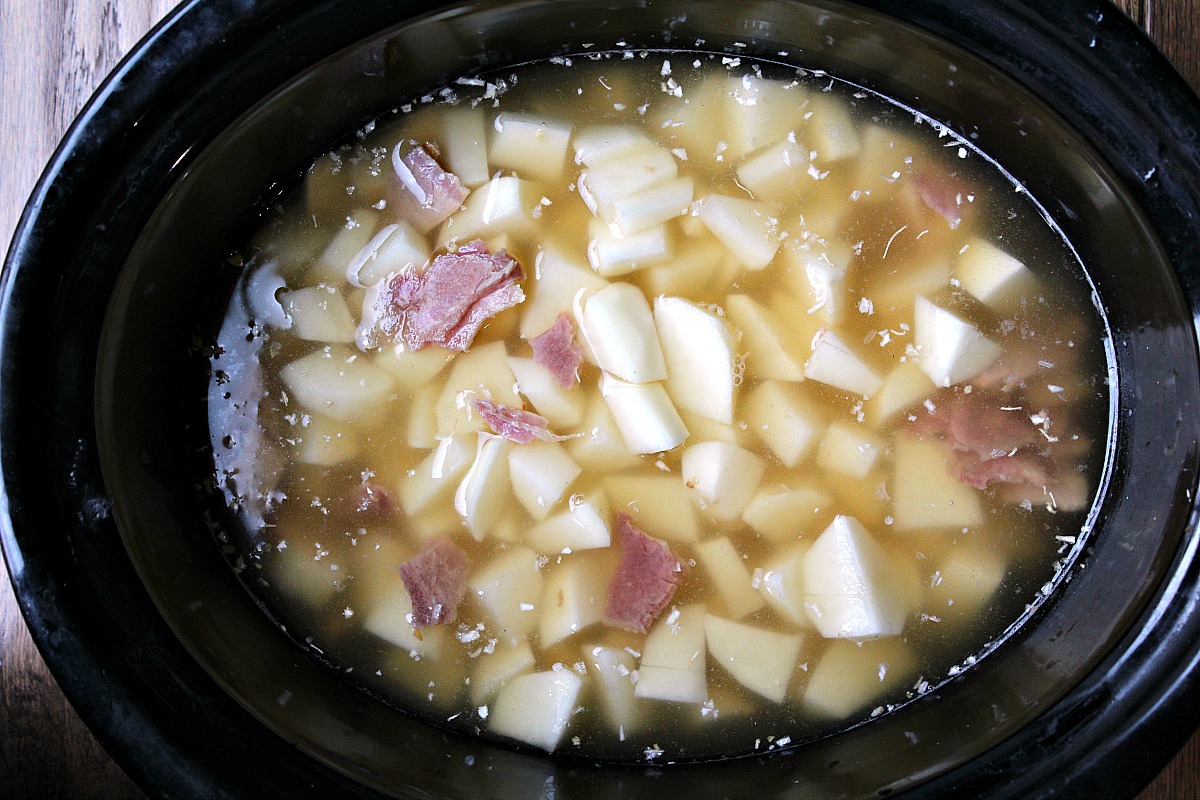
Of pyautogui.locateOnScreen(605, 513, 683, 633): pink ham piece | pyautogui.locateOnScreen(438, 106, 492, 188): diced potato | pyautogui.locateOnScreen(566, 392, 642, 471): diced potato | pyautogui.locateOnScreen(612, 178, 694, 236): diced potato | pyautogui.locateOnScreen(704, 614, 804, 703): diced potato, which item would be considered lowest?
pyautogui.locateOnScreen(704, 614, 804, 703): diced potato

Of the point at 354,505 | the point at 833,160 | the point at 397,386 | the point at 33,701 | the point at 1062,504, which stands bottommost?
the point at 1062,504

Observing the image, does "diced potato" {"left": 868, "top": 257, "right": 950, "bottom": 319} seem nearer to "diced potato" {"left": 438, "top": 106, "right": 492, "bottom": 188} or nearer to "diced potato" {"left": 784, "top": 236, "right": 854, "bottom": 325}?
"diced potato" {"left": 784, "top": 236, "right": 854, "bottom": 325}

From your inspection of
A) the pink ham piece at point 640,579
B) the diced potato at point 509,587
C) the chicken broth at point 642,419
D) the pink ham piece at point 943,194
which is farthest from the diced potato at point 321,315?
the pink ham piece at point 943,194

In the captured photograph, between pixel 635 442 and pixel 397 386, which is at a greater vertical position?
pixel 397 386

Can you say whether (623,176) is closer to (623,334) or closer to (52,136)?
(623,334)

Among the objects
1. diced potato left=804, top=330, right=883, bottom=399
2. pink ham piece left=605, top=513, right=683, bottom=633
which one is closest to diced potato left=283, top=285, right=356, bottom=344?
pink ham piece left=605, top=513, right=683, bottom=633

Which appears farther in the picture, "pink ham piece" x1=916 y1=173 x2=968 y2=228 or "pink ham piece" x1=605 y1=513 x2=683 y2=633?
"pink ham piece" x1=916 y1=173 x2=968 y2=228

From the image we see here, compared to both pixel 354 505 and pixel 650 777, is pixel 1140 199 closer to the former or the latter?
pixel 650 777

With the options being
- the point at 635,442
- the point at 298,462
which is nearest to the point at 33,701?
the point at 298,462
